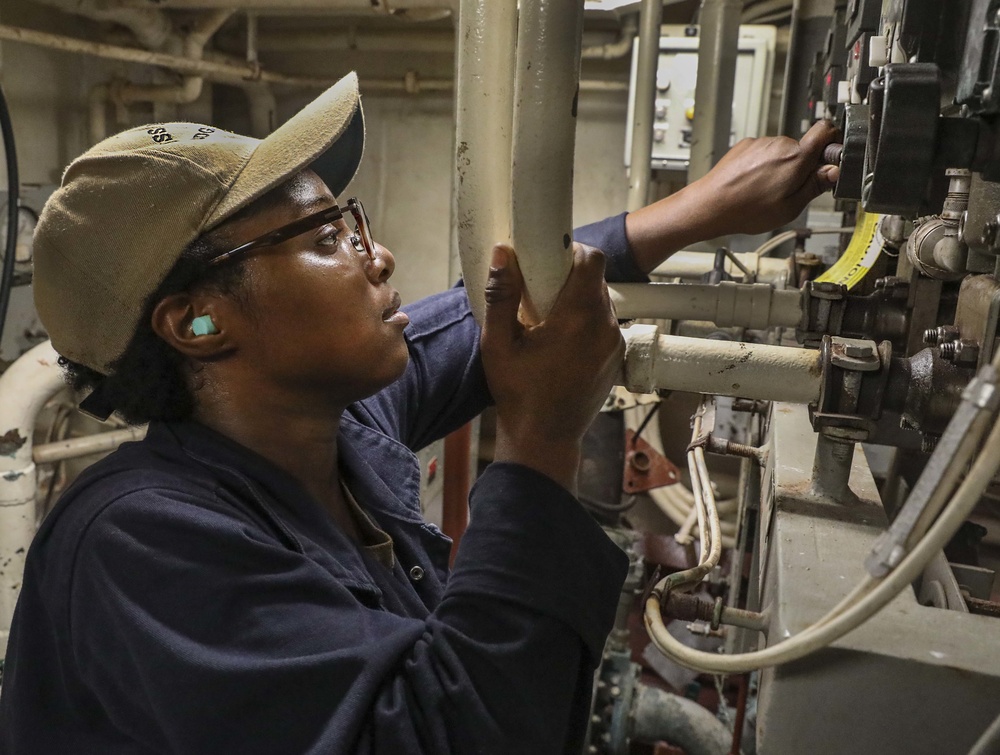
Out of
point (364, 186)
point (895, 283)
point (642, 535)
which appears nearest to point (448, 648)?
point (895, 283)

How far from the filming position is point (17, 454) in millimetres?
2012

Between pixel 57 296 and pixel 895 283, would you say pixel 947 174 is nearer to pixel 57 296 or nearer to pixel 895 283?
pixel 895 283

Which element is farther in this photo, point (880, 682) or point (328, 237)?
point (328, 237)

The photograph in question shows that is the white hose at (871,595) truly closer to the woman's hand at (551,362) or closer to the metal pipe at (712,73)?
the woman's hand at (551,362)

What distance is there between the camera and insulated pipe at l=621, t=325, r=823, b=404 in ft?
2.53

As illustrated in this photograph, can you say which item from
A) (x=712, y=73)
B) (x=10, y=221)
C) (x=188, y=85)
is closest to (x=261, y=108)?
(x=188, y=85)

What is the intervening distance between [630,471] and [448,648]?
70.6 inches

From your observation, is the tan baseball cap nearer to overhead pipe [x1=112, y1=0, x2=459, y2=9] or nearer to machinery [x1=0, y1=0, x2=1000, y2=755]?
machinery [x1=0, y1=0, x2=1000, y2=755]

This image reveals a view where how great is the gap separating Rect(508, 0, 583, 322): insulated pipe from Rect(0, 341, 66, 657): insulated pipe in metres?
1.89

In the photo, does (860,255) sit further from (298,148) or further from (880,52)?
(298,148)

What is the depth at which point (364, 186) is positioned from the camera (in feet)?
10.6

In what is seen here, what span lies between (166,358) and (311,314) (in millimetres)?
170

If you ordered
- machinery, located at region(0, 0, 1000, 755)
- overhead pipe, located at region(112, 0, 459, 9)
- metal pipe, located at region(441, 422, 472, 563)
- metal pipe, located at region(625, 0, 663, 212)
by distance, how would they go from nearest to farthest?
machinery, located at region(0, 0, 1000, 755) < metal pipe, located at region(625, 0, 663, 212) < overhead pipe, located at region(112, 0, 459, 9) < metal pipe, located at region(441, 422, 472, 563)

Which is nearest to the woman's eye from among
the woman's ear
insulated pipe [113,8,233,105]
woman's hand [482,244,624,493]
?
the woman's ear
